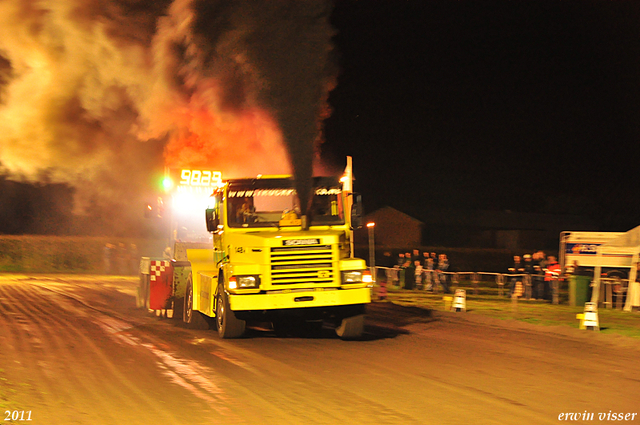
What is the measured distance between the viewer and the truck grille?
1161cm

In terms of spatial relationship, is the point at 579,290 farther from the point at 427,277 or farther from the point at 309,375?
the point at 309,375

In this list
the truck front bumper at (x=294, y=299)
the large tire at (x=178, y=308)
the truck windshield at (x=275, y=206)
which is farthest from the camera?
the large tire at (x=178, y=308)

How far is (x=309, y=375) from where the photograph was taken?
8766mm

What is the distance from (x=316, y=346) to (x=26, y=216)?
46.4 m

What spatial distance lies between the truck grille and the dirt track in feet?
3.78

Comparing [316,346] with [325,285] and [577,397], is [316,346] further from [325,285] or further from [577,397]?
[577,397]

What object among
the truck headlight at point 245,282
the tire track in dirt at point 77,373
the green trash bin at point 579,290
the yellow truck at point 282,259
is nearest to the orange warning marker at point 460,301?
the green trash bin at point 579,290

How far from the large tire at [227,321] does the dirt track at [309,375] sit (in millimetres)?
168

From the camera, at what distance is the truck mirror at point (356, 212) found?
1224 centimetres

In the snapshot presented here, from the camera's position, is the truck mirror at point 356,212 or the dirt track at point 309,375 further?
the truck mirror at point 356,212

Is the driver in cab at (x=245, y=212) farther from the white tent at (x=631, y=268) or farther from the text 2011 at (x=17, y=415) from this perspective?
the white tent at (x=631, y=268)

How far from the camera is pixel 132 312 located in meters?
17.9

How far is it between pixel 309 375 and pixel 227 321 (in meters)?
3.65

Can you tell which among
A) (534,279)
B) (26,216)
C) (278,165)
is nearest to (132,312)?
(278,165)
